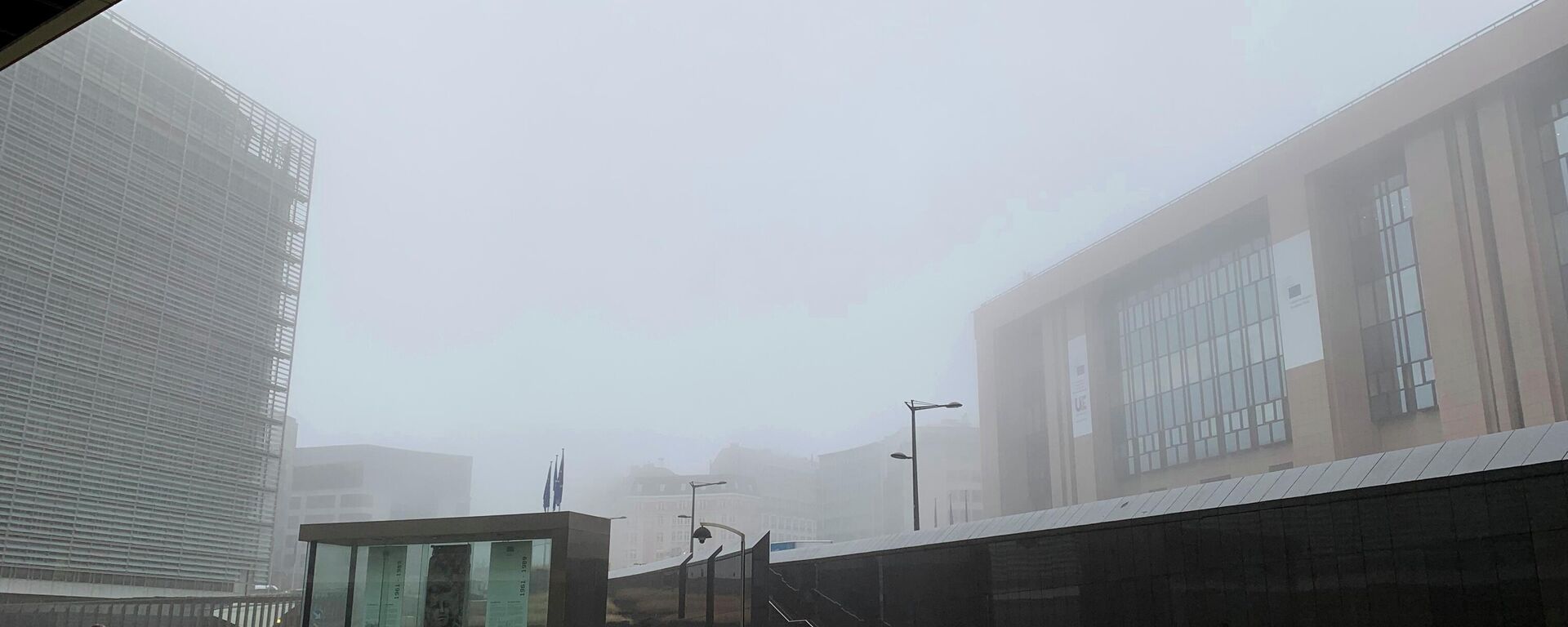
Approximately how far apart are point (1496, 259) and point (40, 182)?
2408 inches

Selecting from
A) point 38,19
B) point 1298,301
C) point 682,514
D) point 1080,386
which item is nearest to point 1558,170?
point 1298,301

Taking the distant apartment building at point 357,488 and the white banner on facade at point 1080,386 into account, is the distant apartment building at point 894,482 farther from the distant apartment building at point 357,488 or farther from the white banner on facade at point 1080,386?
the white banner on facade at point 1080,386

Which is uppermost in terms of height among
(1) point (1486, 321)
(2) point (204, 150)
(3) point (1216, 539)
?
(2) point (204, 150)

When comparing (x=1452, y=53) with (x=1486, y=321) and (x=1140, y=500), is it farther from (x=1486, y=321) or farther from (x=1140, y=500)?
(x=1140, y=500)

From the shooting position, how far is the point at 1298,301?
49.9 meters

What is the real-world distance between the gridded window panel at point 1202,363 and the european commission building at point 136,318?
160 feet

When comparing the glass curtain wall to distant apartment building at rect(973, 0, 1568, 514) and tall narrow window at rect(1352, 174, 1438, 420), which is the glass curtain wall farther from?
tall narrow window at rect(1352, 174, 1438, 420)

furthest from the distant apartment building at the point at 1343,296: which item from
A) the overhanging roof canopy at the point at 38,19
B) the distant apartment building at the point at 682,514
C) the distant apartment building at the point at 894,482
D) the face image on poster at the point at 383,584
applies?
the distant apartment building at the point at 894,482

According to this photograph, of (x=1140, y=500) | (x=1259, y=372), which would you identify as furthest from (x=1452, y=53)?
(x=1140, y=500)

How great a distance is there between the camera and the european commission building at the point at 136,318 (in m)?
51.4

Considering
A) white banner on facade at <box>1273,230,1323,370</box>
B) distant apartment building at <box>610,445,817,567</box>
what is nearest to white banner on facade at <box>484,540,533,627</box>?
white banner on facade at <box>1273,230,1323,370</box>

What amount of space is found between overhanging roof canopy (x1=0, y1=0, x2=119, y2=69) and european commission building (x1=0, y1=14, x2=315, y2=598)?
4674 cm

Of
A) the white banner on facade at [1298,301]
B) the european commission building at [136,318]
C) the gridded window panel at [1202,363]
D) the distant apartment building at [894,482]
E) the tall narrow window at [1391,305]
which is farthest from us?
the distant apartment building at [894,482]

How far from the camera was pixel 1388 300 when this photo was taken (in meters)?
46.8
